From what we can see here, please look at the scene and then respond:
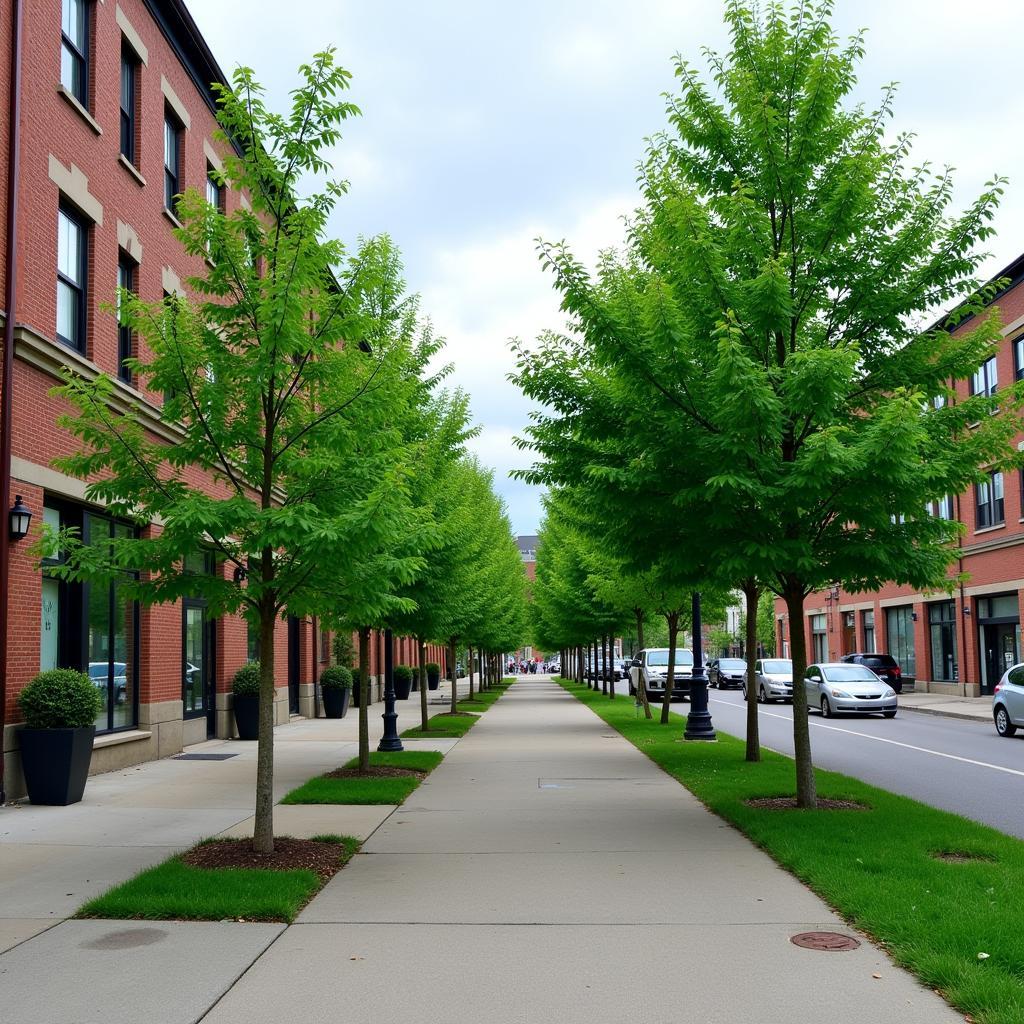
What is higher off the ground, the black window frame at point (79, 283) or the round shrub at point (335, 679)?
the black window frame at point (79, 283)

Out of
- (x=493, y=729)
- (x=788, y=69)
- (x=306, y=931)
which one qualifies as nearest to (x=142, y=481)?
(x=306, y=931)

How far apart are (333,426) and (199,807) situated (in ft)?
16.9

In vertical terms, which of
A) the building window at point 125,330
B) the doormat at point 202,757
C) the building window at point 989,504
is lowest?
the doormat at point 202,757

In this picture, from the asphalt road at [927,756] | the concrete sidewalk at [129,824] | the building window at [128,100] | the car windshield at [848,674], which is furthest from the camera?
the car windshield at [848,674]

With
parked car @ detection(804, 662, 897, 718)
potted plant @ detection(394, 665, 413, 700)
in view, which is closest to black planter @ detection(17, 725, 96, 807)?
parked car @ detection(804, 662, 897, 718)

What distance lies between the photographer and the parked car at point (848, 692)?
27859mm

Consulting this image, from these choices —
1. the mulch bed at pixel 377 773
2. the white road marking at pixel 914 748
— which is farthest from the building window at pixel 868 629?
the mulch bed at pixel 377 773

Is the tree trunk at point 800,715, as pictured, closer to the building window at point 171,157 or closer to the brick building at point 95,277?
the brick building at point 95,277

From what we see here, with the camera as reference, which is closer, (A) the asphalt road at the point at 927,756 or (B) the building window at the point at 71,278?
(A) the asphalt road at the point at 927,756

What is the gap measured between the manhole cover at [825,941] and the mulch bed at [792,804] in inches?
184

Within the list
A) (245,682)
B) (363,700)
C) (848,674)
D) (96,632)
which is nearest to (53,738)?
(96,632)

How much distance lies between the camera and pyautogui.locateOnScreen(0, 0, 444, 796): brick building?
12.3 meters

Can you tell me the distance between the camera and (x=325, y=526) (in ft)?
26.3

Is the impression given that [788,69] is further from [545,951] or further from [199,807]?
[199,807]
